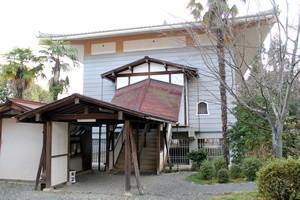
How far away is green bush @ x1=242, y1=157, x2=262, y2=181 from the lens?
8586mm

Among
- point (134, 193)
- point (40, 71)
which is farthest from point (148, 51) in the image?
point (134, 193)

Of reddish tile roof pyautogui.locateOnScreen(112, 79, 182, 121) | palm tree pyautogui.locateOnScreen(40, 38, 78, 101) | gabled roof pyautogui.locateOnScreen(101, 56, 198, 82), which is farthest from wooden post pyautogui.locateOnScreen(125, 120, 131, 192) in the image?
palm tree pyautogui.locateOnScreen(40, 38, 78, 101)

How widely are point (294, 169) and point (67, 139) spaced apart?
7.56 metres

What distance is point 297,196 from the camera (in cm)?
471

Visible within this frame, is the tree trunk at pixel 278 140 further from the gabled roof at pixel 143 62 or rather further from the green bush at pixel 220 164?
the gabled roof at pixel 143 62

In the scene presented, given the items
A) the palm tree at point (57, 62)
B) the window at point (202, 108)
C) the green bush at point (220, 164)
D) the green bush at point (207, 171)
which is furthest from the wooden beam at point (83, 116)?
the window at point (202, 108)

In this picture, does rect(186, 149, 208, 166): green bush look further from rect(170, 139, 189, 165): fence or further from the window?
the window

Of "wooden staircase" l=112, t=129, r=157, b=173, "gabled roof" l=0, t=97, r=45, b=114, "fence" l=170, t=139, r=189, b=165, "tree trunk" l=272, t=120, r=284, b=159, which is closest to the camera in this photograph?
"tree trunk" l=272, t=120, r=284, b=159

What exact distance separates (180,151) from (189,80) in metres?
4.74

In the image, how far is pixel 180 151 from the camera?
15836 millimetres

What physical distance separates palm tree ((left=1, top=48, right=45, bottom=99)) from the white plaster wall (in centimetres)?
433

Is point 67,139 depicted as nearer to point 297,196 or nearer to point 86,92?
point 297,196

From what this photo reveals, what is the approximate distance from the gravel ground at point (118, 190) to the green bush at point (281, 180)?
1.91 m

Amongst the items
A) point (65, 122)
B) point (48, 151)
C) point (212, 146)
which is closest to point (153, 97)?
point (65, 122)
